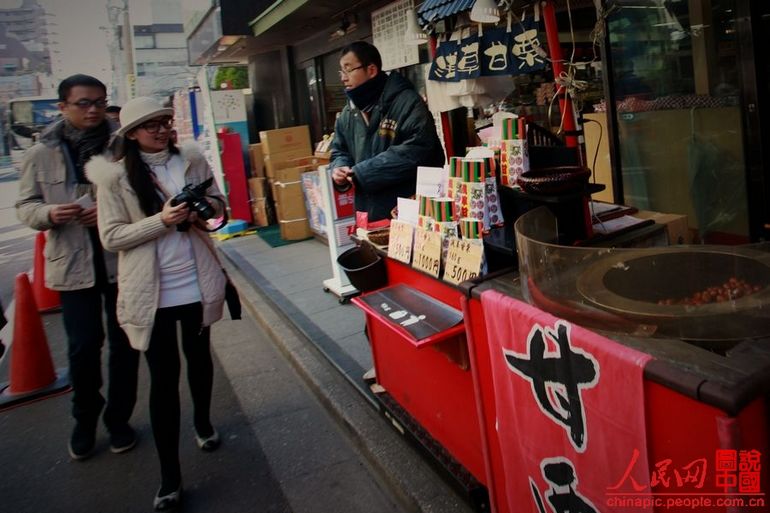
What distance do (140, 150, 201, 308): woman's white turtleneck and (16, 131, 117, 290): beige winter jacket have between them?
2.67ft

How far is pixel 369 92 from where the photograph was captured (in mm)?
3348

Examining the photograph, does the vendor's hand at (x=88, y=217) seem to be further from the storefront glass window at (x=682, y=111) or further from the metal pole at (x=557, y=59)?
the storefront glass window at (x=682, y=111)

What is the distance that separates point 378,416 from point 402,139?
5.56 feet

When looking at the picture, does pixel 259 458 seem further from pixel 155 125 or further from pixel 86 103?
pixel 86 103

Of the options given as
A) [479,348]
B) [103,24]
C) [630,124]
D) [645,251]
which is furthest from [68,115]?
[103,24]

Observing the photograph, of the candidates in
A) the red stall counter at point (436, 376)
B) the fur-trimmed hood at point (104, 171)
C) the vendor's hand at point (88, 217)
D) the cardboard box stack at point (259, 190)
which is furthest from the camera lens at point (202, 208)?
the cardboard box stack at point (259, 190)

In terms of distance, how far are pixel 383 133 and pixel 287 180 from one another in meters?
5.77

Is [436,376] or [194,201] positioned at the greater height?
[194,201]

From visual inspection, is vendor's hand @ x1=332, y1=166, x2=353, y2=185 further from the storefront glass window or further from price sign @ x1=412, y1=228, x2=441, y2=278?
the storefront glass window

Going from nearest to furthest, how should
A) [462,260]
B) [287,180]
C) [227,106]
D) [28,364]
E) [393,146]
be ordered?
[462,260] < [393,146] < [28,364] < [287,180] < [227,106]

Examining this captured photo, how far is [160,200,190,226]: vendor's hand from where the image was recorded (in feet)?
9.02

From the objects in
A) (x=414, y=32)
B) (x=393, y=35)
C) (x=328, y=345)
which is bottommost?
(x=328, y=345)

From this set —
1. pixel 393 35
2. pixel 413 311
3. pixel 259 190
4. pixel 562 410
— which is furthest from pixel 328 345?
pixel 259 190

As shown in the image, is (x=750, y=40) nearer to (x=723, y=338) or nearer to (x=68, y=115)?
(x=723, y=338)
